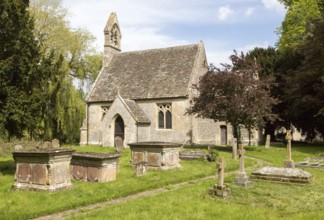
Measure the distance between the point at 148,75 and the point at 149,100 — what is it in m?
2.88

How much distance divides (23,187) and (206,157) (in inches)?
387

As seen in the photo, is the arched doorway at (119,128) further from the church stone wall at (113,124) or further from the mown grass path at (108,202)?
the mown grass path at (108,202)

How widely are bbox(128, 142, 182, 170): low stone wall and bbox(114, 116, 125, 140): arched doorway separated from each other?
14081 millimetres

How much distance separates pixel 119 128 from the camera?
97.0 ft

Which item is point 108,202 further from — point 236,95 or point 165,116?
point 165,116

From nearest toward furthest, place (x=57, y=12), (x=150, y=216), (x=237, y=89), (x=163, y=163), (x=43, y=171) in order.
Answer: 1. (x=150, y=216)
2. (x=43, y=171)
3. (x=163, y=163)
4. (x=237, y=89)
5. (x=57, y=12)

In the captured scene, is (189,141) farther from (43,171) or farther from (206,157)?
(43,171)

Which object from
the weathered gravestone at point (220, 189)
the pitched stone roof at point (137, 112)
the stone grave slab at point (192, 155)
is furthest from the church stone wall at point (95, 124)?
the weathered gravestone at point (220, 189)

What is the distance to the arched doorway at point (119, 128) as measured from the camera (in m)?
29.4

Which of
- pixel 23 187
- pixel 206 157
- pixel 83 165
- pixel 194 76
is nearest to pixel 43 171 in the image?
pixel 23 187

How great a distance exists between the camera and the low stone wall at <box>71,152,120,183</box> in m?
11.5

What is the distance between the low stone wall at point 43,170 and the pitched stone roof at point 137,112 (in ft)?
58.1

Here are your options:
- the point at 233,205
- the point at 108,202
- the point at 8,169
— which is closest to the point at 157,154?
the point at 108,202

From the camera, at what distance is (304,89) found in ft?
94.1
